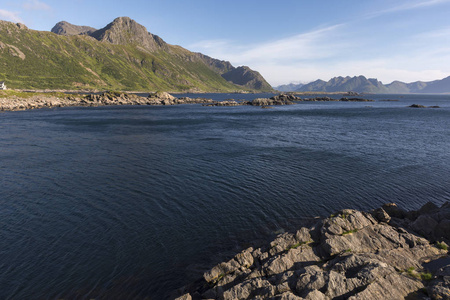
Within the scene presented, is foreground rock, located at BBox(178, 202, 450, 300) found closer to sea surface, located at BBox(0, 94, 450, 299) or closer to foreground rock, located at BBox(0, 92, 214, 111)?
sea surface, located at BBox(0, 94, 450, 299)

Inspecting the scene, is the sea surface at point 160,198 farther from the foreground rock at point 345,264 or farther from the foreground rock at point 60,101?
the foreground rock at point 60,101

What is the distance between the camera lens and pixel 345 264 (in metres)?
15.0

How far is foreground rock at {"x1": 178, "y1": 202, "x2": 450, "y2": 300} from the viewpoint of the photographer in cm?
1314

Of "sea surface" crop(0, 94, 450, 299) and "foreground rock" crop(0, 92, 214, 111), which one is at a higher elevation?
"foreground rock" crop(0, 92, 214, 111)

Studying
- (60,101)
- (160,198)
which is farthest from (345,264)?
(60,101)

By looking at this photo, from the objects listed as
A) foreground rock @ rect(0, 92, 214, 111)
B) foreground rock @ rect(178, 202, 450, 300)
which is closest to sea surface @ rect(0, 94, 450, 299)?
foreground rock @ rect(178, 202, 450, 300)

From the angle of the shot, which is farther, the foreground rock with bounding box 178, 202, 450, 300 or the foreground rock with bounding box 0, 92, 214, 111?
the foreground rock with bounding box 0, 92, 214, 111

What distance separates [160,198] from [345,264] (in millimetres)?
23636

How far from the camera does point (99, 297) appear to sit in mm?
16172

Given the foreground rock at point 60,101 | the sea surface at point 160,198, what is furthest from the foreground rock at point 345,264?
the foreground rock at point 60,101

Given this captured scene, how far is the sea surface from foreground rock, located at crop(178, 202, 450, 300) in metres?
4.12

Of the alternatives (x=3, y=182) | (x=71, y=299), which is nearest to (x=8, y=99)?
(x=3, y=182)

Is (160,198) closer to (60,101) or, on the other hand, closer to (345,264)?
(345,264)

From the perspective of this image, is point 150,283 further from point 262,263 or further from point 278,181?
point 278,181
